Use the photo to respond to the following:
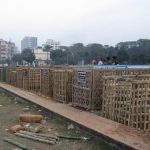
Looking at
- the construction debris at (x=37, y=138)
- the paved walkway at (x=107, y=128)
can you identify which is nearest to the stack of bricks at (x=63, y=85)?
the paved walkway at (x=107, y=128)

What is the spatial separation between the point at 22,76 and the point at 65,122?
14.0m

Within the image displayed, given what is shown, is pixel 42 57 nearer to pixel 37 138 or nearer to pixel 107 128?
pixel 107 128

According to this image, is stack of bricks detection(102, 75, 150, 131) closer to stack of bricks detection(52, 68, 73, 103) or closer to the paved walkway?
the paved walkway

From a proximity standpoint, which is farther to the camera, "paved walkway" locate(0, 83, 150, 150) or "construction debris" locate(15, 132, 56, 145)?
"construction debris" locate(15, 132, 56, 145)

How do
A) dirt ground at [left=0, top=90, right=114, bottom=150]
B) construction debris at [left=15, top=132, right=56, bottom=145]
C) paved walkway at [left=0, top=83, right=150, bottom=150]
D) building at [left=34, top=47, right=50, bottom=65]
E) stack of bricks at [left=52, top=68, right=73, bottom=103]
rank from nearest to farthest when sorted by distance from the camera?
Result: paved walkway at [left=0, top=83, right=150, bottom=150] → dirt ground at [left=0, top=90, right=114, bottom=150] → construction debris at [left=15, top=132, right=56, bottom=145] → stack of bricks at [left=52, top=68, right=73, bottom=103] → building at [left=34, top=47, right=50, bottom=65]

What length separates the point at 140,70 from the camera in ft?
47.0

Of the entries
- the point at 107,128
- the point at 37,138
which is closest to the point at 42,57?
the point at 107,128

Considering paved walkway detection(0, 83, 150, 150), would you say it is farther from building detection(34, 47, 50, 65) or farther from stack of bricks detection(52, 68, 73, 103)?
building detection(34, 47, 50, 65)

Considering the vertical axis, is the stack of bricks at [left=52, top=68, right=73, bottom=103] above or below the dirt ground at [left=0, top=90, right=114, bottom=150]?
above

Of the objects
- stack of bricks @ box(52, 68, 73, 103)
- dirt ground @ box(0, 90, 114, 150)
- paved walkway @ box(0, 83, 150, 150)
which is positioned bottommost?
dirt ground @ box(0, 90, 114, 150)

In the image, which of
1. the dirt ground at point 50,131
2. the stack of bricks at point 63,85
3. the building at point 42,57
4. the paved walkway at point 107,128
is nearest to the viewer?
the paved walkway at point 107,128

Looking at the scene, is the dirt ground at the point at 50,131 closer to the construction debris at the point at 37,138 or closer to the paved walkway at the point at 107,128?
the construction debris at the point at 37,138

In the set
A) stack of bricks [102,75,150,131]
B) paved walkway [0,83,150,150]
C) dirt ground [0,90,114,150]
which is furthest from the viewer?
stack of bricks [102,75,150,131]

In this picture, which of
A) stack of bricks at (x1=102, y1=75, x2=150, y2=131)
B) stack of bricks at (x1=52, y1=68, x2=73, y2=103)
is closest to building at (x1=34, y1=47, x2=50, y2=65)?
stack of bricks at (x1=52, y1=68, x2=73, y2=103)
